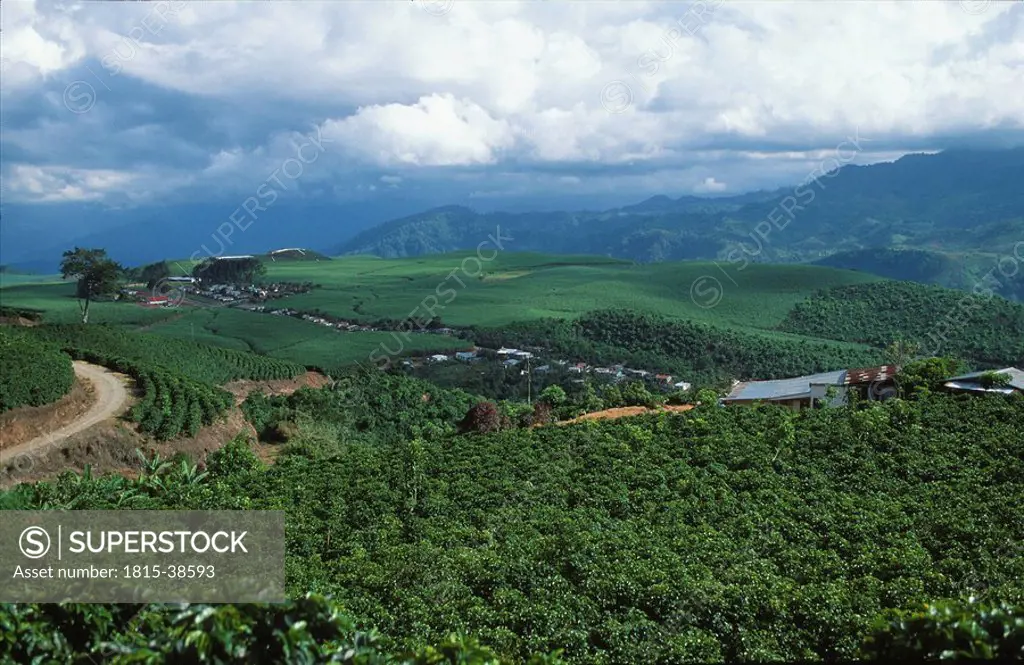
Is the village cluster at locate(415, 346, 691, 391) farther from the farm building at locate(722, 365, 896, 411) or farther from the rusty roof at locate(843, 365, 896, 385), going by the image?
the rusty roof at locate(843, 365, 896, 385)

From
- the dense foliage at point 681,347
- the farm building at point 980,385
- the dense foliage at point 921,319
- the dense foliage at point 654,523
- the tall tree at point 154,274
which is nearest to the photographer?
the dense foliage at point 654,523

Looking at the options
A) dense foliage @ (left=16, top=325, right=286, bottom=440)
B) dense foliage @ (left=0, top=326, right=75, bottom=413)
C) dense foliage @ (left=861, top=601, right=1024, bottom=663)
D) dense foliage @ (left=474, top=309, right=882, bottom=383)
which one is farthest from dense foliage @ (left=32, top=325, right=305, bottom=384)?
dense foliage @ (left=474, top=309, right=882, bottom=383)

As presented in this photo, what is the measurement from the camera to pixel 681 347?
74.1m

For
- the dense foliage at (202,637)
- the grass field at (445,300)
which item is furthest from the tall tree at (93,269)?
the dense foliage at (202,637)

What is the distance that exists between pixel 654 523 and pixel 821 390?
20393 millimetres

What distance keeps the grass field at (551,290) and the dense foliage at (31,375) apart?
199ft

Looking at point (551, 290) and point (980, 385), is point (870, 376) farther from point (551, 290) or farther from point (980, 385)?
point (551, 290)

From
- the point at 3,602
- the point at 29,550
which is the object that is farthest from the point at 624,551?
the point at 3,602

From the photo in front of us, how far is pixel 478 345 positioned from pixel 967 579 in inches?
2491

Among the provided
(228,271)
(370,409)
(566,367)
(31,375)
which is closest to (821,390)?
(370,409)

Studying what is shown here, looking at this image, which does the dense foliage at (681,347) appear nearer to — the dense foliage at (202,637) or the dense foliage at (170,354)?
the dense foliage at (170,354)

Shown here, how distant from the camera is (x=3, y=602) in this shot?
663 centimetres

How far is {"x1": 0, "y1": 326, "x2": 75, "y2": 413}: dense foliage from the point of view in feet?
77.8

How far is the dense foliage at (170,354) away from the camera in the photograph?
37.0 meters
